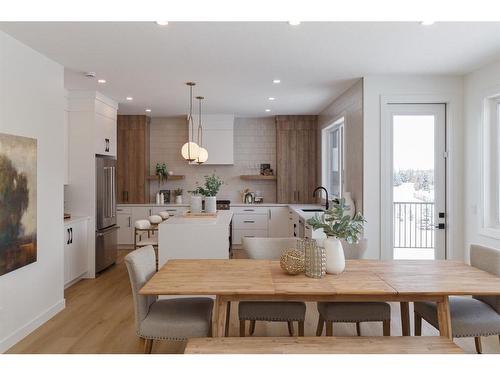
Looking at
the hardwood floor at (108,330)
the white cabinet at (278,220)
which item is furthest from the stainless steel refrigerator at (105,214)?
the white cabinet at (278,220)

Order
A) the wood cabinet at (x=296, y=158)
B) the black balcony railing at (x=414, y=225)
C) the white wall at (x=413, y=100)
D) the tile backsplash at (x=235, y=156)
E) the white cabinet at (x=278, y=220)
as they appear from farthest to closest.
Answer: the tile backsplash at (x=235, y=156), the wood cabinet at (x=296, y=158), the white cabinet at (x=278, y=220), the black balcony railing at (x=414, y=225), the white wall at (x=413, y=100)

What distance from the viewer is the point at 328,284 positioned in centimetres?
231

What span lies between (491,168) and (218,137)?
4.70 m

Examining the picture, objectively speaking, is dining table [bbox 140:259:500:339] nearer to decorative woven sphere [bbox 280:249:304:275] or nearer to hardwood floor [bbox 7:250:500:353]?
decorative woven sphere [bbox 280:249:304:275]

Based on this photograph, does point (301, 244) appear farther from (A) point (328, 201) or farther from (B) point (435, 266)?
(A) point (328, 201)

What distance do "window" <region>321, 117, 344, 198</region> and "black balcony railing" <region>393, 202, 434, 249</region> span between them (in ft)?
4.50

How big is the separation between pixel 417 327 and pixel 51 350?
9.15 feet

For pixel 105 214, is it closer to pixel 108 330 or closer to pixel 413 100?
pixel 108 330

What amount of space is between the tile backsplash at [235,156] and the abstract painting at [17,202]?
4466mm

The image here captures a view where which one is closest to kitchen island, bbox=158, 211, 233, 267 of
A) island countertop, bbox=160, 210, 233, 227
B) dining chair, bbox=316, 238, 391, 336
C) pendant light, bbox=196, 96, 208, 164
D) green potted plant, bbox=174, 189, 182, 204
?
island countertop, bbox=160, 210, 233, 227

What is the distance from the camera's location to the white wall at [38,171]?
10.2 feet

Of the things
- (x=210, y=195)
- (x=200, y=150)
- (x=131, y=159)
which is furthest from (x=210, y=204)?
(x=131, y=159)

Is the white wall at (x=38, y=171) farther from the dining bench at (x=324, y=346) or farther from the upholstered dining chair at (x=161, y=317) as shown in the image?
the dining bench at (x=324, y=346)

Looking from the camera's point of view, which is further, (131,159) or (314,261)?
(131,159)
